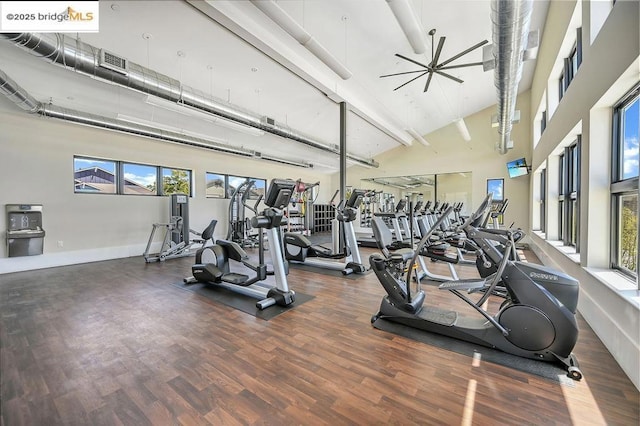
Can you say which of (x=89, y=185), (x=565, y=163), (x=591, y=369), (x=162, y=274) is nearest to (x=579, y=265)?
(x=591, y=369)

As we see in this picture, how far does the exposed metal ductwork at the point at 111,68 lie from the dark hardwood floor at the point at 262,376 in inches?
119

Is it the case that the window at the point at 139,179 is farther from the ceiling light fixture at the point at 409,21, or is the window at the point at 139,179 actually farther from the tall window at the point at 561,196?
the tall window at the point at 561,196

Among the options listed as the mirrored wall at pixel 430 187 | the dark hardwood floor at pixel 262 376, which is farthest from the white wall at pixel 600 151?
the mirrored wall at pixel 430 187

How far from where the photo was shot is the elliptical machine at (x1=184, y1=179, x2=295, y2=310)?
10.7ft

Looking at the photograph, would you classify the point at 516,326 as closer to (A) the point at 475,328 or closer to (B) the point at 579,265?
(A) the point at 475,328

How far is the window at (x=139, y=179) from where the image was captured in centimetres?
688

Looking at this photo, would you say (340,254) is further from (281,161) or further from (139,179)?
(139,179)

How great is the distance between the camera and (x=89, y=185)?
6.28 meters

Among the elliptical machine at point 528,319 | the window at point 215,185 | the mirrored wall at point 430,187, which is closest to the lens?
the elliptical machine at point 528,319

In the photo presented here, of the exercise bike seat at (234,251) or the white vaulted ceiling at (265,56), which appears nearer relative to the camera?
the white vaulted ceiling at (265,56)

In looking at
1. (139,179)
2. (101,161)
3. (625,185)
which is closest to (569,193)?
(625,185)

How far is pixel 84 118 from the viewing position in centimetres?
517

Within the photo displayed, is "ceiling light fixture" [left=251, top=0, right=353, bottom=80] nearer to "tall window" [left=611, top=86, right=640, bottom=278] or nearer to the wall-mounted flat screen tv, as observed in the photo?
"tall window" [left=611, top=86, right=640, bottom=278]

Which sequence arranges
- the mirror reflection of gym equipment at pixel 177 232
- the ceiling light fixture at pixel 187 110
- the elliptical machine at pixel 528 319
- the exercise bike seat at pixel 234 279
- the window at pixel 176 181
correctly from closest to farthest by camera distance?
the elliptical machine at pixel 528 319 → the exercise bike seat at pixel 234 279 → the ceiling light fixture at pixel 187 110 → the mirror reflection of gym equipment at pixel 177 232 → the window at pixel 176 181
